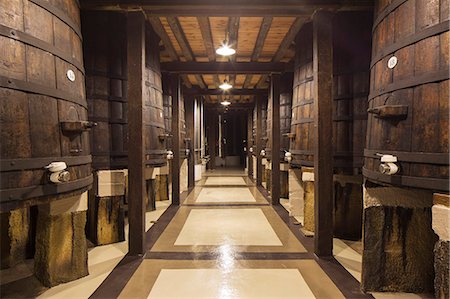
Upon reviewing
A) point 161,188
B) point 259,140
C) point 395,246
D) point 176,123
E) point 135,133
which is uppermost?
point 176,123

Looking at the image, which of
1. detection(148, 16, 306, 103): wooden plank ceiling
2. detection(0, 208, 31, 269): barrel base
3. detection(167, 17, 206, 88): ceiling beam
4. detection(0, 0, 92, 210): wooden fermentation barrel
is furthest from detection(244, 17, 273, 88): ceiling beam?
detection(0, 208, 31, 269): barrel base

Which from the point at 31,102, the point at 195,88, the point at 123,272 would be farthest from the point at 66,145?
the point at 195,88

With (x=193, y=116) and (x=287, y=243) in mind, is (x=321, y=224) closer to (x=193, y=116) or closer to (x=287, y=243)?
(x=287, y=243)

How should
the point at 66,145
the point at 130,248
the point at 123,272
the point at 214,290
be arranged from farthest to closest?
the point at 130,248 < the point at 123,272 < the point at 214,290 < the point at 66,145

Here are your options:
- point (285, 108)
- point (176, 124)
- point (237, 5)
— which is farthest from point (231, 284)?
point (176, 124)

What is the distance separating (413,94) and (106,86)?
3.90 m

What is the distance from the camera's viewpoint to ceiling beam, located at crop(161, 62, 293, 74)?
24.4 feet

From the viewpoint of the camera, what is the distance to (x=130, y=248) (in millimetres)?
4113

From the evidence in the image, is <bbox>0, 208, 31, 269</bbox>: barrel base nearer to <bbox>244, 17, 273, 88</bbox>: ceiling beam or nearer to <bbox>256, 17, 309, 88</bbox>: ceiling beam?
<bbox>244, 17, 273, 88</bbox>: ceiling beam

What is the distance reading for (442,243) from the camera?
212 centimetres

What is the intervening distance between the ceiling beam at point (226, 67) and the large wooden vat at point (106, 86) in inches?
104

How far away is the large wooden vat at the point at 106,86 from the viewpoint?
14.5ft

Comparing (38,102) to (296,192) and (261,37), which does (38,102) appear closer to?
(261,37)

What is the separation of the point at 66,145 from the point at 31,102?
0.52 metres
